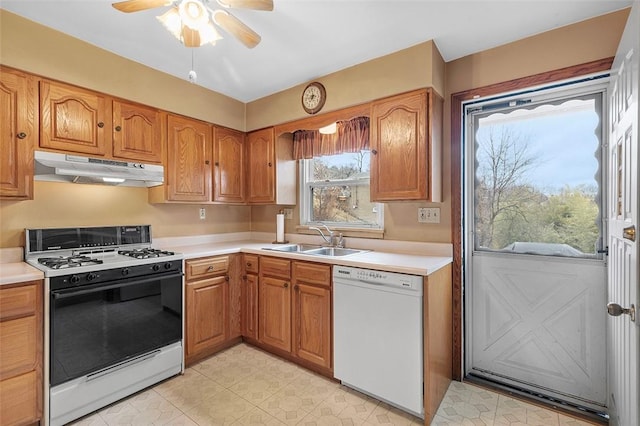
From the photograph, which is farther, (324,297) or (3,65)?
(324,297)

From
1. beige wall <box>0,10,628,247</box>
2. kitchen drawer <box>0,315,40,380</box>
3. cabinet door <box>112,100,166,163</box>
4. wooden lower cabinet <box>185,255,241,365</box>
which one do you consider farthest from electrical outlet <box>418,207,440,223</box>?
kitchen drawer <box>0,315,40,380</box>

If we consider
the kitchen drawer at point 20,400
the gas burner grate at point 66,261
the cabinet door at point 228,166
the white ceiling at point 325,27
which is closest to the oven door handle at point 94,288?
the gas burner grate at point 66,261

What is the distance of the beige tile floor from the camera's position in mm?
1870

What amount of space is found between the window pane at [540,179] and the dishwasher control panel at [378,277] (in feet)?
2.84

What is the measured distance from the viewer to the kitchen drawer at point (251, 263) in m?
2.76

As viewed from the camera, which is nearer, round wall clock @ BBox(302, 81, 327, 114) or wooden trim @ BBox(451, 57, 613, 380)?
wooden trim @ BBox(451, 57, 613, 380)

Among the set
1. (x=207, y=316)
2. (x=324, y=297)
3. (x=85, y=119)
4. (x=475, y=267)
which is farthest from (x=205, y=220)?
(x=475, y=267)

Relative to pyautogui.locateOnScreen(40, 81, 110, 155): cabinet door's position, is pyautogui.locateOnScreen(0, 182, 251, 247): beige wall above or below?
below

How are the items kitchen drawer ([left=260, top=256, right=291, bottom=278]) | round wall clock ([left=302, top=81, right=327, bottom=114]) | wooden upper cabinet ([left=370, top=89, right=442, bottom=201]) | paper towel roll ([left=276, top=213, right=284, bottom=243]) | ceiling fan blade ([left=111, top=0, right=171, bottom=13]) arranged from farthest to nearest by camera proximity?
1. paper towel roll ([left=276, top=213, right=284, bottom=243])
2. round wall clock ([left=302, top=81, right=327, bottom=114])
3. kitchen drawer ([left=260, top=256, right=291, bottom=278])
4. wooden upper cabinet ([left=370, top=89, right=442, bottom=201])
5. ceiling fan blade ([left=111, top=0, right=171, bottom=13])

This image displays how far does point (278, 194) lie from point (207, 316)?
1.32 meters

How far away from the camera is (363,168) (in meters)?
2.93

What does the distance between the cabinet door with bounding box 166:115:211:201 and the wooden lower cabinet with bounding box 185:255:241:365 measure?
0.69 m

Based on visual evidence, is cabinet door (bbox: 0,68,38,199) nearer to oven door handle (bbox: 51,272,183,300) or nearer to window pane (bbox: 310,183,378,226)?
oven door handle (bbox: 51,272,183,300)

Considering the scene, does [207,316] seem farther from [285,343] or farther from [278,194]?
[278,194]
